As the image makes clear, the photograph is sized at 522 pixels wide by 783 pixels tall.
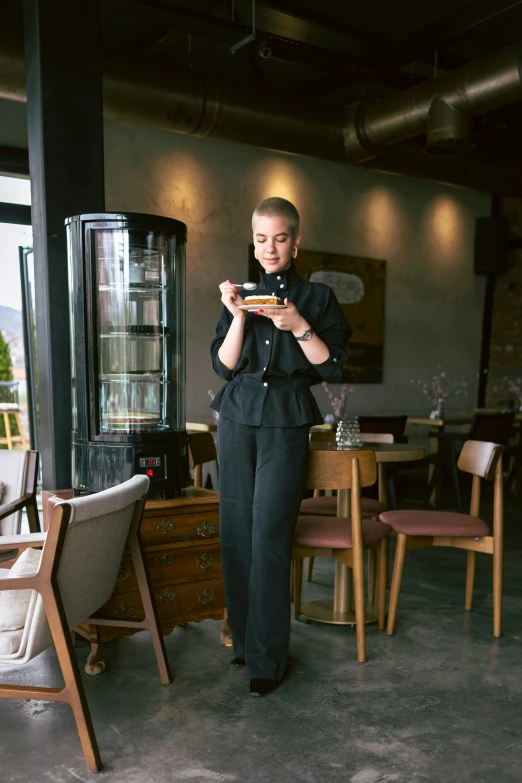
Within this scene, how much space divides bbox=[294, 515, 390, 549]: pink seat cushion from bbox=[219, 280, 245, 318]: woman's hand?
39.2 inches

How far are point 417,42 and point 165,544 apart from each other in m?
4.86

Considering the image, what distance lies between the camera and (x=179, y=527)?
2.82 meters

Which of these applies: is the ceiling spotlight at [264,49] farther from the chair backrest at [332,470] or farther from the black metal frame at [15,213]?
the chair backrest at [332,470]

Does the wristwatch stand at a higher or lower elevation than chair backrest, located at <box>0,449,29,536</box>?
higher

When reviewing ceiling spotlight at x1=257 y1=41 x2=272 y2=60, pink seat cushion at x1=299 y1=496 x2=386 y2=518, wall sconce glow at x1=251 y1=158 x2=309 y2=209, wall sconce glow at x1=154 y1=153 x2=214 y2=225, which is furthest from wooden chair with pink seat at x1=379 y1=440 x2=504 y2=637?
wall sconce glow at x1=251 y1=158 x2=309 y2=209

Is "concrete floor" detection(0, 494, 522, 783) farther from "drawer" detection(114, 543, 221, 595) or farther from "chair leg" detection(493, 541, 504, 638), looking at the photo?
"drawer" detection(114, 543, 221, 595)

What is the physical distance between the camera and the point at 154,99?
4.92m

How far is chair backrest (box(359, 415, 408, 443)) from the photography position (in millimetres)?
5836

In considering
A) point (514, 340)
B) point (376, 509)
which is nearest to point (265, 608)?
point (376, 509)

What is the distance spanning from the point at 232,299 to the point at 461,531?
1519mm

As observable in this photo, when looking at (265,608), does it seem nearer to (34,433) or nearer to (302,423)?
(302,423)

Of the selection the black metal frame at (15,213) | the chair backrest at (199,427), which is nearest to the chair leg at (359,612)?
the chair backrest at (199,427)

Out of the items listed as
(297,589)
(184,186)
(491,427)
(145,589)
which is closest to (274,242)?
(145,589)

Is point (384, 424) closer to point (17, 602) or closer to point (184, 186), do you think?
point (184, 186)
